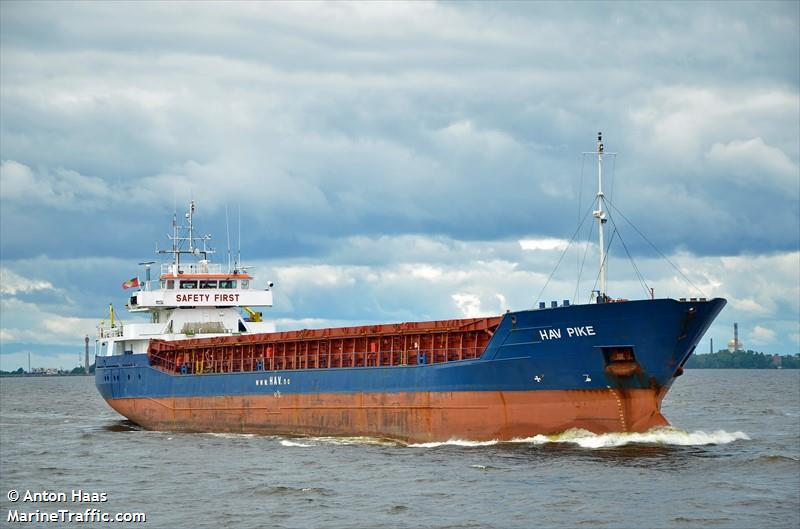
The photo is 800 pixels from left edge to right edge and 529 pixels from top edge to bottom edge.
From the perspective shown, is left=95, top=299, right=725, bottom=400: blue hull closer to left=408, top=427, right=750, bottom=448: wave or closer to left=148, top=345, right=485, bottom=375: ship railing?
left=148, top=345, right=485, bottom=375: ship railing

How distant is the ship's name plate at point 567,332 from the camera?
29891mm

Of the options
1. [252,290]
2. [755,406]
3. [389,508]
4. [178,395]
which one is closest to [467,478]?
[389,508]

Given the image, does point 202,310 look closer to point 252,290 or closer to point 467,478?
point 252,290

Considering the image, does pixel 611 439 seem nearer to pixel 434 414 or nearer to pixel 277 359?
pixel 434 414

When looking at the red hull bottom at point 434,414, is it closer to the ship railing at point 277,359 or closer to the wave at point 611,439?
the wave at point 611,439

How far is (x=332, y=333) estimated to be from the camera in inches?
1538

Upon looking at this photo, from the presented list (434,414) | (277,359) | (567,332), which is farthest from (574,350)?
(277,359)

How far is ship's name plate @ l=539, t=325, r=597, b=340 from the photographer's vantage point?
1177 inches

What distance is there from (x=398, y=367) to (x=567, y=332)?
21.8 ft

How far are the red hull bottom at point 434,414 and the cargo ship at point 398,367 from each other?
0.04 m

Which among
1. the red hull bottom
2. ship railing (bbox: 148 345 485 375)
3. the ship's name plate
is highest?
the ship's name plate

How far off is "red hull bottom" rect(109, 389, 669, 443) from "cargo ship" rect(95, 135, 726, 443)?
0.04m

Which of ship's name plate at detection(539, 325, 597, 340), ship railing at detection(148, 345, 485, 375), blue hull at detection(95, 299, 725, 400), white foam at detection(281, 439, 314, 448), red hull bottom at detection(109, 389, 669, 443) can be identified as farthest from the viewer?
white foam at detection(281, 439, 314, 448)

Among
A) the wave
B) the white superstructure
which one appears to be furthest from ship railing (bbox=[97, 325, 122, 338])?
the wave
